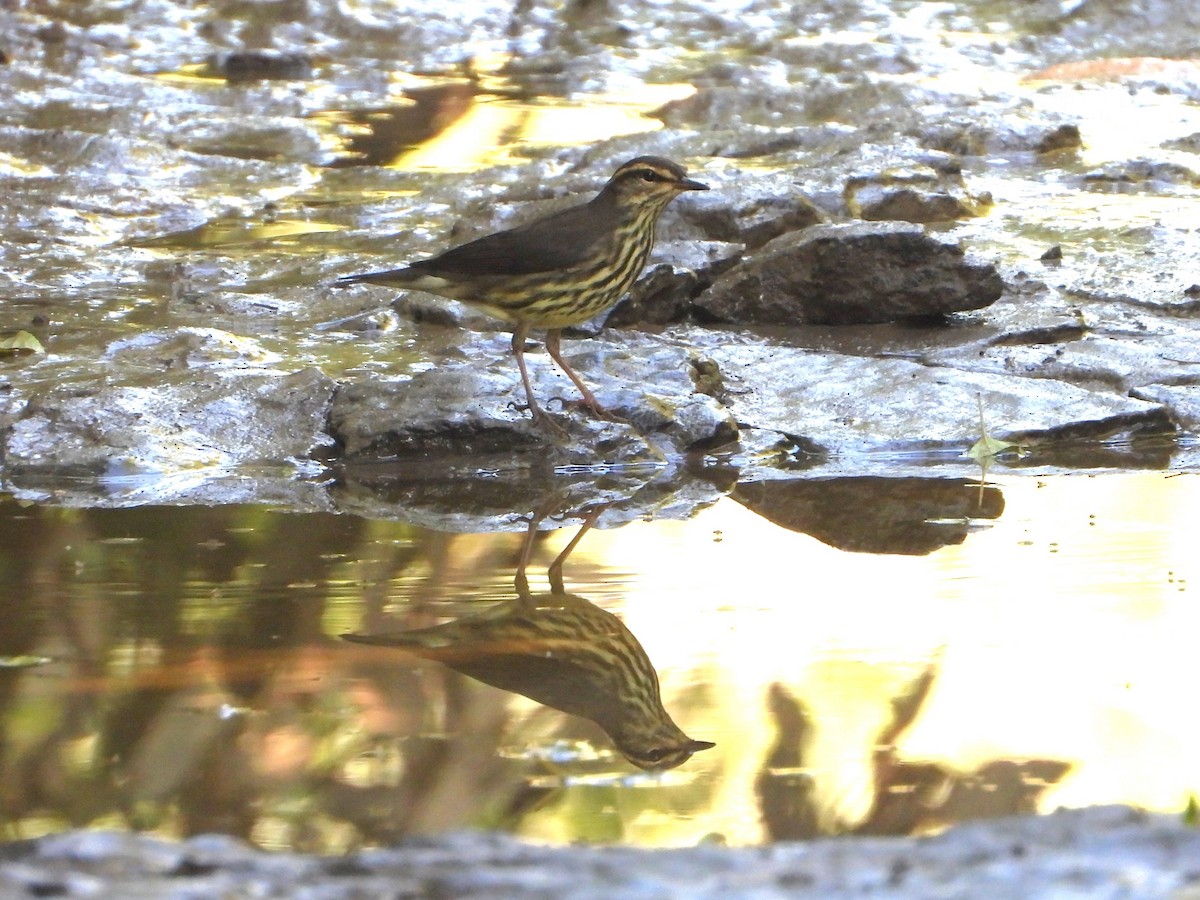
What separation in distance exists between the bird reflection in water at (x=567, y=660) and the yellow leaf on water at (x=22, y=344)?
3051mm

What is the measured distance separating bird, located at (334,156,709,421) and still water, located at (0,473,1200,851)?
41.3 inches

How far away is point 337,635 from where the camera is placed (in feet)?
12.8

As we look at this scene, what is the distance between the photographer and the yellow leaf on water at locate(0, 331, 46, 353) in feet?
21.8

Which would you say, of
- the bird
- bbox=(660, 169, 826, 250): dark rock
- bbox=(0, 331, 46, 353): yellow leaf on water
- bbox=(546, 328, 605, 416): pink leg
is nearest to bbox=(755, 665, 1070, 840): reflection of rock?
bbox=(546, 328, 605, 416): pink leg

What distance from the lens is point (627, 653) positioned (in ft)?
12.4

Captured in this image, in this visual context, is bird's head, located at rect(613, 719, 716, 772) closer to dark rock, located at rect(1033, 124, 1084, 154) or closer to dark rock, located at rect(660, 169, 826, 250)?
dark rock, located at rect(660, 169, 826, 250)

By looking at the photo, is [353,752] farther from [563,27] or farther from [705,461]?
[563,27]

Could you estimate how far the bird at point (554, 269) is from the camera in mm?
6027

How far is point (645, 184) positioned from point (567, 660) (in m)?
2.87

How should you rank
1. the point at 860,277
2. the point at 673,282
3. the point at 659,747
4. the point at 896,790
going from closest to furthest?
the point at 896,790 < the point at 659,747 < the point at 860,277 < the point at 673,282

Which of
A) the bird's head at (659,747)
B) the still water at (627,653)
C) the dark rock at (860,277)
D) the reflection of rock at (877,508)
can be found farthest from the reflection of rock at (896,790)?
the dark rock at (860,277)

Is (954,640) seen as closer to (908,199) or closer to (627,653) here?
Answer: (627,653)

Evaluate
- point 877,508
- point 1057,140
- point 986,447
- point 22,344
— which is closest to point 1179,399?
point 986,447

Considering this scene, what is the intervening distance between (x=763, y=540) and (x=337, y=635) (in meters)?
1.38
